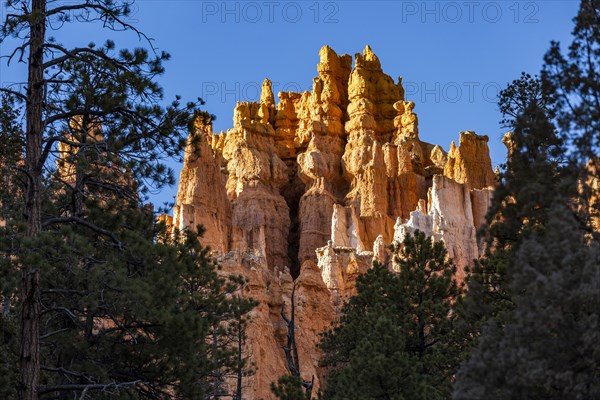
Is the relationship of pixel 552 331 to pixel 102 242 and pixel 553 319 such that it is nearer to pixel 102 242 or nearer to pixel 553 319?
pixel 553 319

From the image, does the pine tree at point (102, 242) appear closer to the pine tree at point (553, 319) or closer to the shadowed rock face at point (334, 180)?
the pine tree at point (553, 319)

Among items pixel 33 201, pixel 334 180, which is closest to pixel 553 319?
pixel 33 201

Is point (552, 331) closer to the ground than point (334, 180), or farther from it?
closer to the ground

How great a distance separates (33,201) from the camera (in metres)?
15.3

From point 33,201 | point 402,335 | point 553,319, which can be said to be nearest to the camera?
point 553,319

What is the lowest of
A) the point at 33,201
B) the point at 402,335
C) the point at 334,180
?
the point at 402,335

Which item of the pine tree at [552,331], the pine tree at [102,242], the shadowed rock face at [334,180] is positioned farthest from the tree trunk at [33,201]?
Answer: the shadowed rock face at [334,180]

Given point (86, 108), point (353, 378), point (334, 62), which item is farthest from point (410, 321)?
point (334, 62)

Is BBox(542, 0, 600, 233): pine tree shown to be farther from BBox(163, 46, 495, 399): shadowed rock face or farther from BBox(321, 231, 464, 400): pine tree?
BBox(163, 46, 495, 399): shadowed rock face

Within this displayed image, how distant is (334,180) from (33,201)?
67174mm

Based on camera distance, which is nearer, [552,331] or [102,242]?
[552,331]

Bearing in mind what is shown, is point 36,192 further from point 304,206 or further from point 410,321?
point 304,206

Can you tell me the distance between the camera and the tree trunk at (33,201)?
1477cm

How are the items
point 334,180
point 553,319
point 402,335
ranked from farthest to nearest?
point 334,180 < point 402,335 < point 553,319
